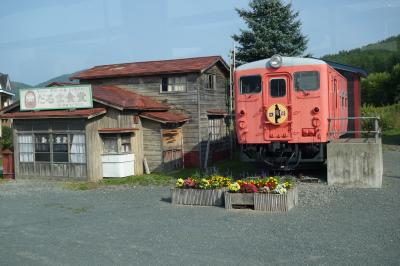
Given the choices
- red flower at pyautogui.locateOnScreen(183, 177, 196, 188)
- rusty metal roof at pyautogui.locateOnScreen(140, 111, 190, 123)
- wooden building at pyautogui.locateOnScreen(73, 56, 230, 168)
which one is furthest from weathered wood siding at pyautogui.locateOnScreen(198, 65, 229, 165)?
red flower at pyautogui.locateOnScreen(183, 177, 196, 188)

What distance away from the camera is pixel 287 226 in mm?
8508

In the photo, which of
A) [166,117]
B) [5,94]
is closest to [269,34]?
[166,117]

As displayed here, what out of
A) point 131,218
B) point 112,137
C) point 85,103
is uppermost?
point 85,103

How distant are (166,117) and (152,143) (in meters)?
1.22

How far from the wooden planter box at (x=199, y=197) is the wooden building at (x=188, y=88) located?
25.5ft

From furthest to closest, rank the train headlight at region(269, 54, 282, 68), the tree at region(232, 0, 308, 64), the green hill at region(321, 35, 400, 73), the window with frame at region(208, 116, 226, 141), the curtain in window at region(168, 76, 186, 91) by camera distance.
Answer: the green hill at region(321, 35, 400, 73), the tree at region(232, 0, 308, 64), the window with frame at region(208, 116, 226, 141), the curtain in window at region(168, 76, 186, 91), the train headlight at region(269, 54, 282, 68)

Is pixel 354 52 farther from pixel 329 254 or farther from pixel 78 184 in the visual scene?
pixel 329 254

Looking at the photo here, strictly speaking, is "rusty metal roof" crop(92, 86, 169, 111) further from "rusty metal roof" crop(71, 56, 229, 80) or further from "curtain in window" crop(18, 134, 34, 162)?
"curtain in window" crop(18, 134, 34, 162)

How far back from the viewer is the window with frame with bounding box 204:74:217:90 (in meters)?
21.6

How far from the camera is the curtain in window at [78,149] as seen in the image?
17438 mm

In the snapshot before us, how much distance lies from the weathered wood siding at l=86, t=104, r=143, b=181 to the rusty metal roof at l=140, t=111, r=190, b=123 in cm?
63

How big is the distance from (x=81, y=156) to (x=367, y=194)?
34.7 ft

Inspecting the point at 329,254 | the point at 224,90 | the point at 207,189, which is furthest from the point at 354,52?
the point at 329,254

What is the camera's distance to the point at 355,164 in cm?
1255
